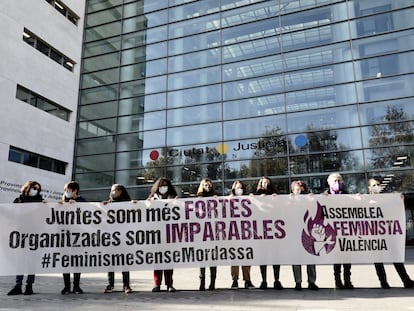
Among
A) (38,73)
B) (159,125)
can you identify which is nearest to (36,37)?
(38,73)

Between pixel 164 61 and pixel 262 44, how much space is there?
5988mm

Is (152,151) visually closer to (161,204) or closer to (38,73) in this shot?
(38,73)

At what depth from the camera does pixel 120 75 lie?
23.0 m

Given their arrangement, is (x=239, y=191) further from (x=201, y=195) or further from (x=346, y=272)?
(x=346, y=272)

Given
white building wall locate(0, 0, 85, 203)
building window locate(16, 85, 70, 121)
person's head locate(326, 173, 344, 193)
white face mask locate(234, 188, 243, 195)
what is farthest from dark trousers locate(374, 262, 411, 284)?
building window locate(16, 85, 70, 121)

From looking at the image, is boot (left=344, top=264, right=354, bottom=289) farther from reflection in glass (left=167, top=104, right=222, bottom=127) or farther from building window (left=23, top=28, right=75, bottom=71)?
building window (left=23, top=28, right=75, bottom=71)

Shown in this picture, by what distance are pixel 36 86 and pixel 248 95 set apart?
11.9m

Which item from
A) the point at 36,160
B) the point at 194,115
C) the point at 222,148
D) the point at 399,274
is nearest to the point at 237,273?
the point at 399,274

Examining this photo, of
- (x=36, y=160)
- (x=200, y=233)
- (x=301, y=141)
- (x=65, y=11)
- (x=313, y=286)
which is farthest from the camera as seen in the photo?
(x=65, y=11)

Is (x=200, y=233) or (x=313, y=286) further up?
(x=200, y=233)

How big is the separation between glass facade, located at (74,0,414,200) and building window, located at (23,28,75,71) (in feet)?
4.44

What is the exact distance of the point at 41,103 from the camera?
69.3ft

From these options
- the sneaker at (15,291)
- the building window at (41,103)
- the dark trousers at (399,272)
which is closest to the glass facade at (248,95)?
the building window at (41,103)

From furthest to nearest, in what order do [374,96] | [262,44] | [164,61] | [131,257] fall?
1. [164,61]
2. [262,44]
3. [374,96]
4. [131,257]
